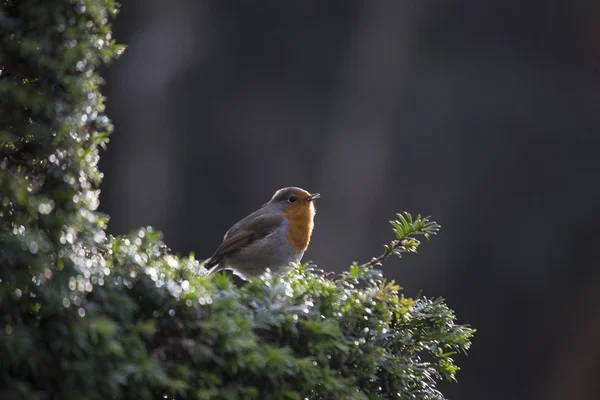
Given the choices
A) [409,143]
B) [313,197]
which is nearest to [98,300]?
[313,197]

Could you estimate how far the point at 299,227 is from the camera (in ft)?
9.95

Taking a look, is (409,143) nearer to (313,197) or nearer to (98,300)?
(313,197)

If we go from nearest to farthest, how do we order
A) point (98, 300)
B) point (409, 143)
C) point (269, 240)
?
point (98, 300), point (269, 240), point (409, 143)

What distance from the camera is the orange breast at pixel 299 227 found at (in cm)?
301

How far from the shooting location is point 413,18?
716 centimetres

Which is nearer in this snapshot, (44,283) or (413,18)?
(44,283)

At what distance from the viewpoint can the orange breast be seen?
3010 millimetres

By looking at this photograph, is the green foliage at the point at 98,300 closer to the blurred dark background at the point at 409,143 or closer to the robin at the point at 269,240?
the robin at the point at 269,240

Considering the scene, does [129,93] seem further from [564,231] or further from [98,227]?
[98,227]

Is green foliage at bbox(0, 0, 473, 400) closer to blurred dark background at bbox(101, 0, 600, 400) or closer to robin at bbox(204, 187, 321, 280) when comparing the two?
robin at bbox(204, 187, 321, 280)

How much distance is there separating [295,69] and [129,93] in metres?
2.25

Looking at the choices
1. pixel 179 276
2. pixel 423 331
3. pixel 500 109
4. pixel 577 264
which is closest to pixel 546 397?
pixel 577 264

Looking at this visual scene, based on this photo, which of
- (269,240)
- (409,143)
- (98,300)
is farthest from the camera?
(409,143)

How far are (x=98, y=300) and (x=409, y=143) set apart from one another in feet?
20.8
